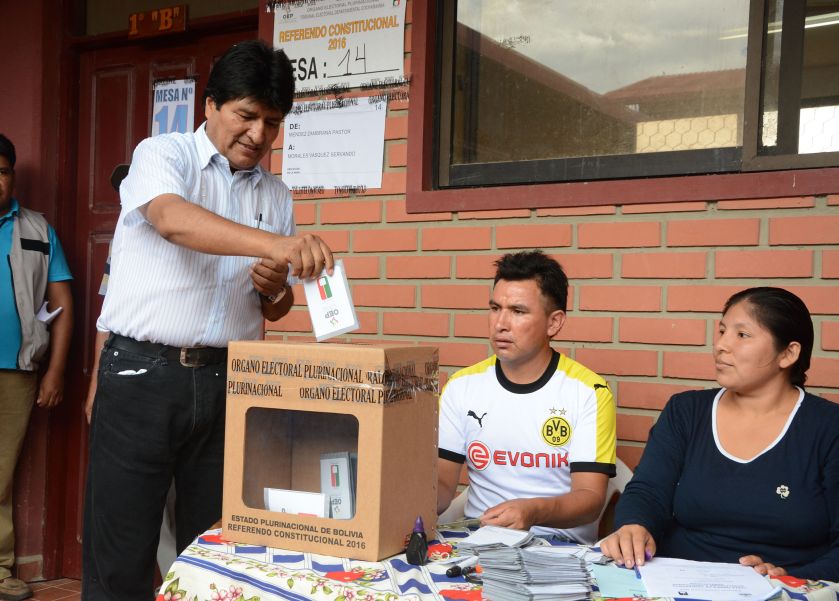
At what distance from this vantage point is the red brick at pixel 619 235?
2705 millimetres

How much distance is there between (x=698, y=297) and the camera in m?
2.65

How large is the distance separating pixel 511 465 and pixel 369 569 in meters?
0.98

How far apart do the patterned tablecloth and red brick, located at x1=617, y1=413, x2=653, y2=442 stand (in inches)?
45.5

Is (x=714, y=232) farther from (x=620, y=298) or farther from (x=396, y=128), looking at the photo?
(x=396, y=128)

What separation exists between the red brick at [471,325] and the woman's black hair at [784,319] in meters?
1.04

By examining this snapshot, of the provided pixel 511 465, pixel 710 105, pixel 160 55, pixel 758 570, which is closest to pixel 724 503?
pixel 758 570

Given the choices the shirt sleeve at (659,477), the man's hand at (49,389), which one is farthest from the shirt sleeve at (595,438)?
the man's hand at (49,389)

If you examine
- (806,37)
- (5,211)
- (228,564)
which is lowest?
(228,564)

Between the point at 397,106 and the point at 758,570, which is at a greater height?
the point at 397,106

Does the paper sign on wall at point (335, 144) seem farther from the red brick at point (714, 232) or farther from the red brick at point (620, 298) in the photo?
the red brick at point (714, 232)

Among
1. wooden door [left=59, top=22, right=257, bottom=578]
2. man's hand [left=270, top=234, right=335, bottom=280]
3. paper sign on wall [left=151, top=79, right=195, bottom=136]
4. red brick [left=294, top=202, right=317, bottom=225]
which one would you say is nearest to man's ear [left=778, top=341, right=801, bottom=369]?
man's hand [left=270, top=234, right=335, bottom=280]

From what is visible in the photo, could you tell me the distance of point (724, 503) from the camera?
1.97 metres

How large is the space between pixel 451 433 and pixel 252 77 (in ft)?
3.91

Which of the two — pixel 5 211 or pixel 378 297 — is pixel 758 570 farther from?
pixel 5 211
